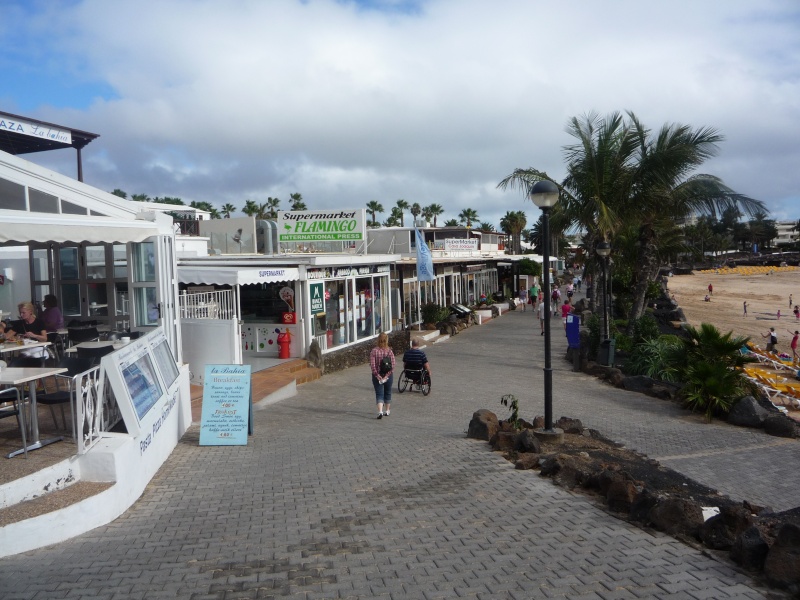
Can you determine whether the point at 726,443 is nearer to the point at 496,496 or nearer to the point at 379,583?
the point at 496,496

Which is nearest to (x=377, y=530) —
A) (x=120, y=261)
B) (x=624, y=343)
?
(x=120, y=261)

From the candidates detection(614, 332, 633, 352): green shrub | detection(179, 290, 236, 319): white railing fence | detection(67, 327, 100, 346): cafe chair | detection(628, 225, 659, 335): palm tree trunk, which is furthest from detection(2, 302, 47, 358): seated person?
detection(628, 225, 659, 335): palm tree trunk

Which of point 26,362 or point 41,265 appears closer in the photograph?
A: point 26,362

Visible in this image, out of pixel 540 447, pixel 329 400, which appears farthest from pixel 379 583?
pixel 329 400

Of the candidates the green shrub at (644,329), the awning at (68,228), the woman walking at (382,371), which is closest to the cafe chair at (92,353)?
the awning at (68,228)

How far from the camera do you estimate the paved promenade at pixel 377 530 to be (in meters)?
4.42

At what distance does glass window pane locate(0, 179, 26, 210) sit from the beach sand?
28160 millimetres

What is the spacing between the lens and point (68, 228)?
748 centimetres

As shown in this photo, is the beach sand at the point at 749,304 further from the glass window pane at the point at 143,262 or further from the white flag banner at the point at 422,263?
the glass window pane at the point at 143,262

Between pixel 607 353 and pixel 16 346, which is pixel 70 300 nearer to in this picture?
pixel 16 346

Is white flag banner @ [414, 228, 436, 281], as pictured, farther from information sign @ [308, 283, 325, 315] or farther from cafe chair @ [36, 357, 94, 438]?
cafe chair @ [36, 357, 94, 438]

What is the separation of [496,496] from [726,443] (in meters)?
6.32

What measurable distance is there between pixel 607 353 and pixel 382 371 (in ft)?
30.6

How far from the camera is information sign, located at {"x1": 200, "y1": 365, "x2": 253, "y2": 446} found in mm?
8742
